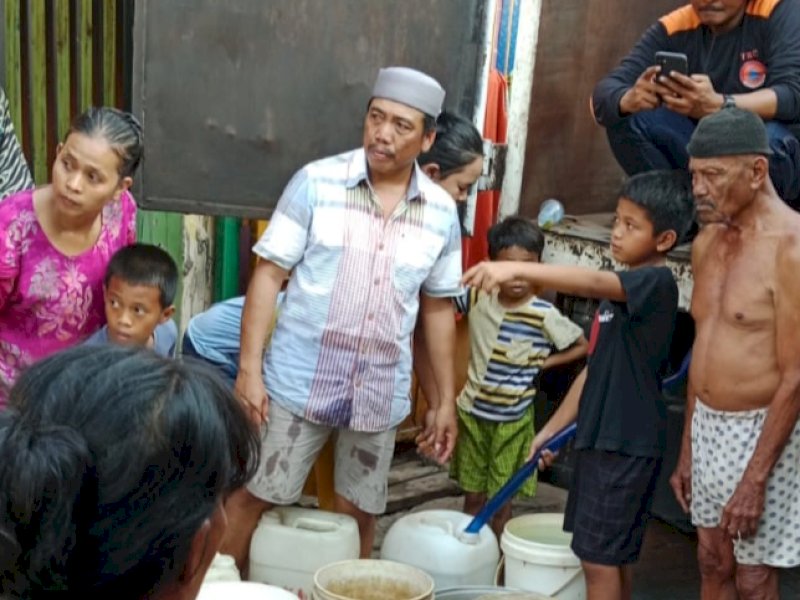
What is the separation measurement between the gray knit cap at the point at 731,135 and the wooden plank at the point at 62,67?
8.26ft

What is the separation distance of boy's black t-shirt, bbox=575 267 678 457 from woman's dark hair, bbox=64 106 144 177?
1.62 metres

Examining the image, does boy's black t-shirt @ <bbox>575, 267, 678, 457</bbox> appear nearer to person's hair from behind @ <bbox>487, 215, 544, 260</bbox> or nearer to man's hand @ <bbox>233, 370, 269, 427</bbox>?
man's hand @ <bbox>233, 370, 269, 427</bbox>

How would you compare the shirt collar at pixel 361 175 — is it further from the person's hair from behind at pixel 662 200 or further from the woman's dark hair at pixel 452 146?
the person's hair from behind at pixel 662 200

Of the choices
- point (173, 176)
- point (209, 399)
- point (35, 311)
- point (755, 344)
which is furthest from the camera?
point (173, 176)

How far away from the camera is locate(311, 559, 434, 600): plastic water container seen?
3.85 meters

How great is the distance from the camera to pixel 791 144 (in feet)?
15.8

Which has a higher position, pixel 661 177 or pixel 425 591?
pixel 661 177

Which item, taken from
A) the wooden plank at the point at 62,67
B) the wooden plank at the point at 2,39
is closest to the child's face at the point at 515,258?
the wooden plank at the point at 62,67

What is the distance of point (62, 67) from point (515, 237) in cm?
200

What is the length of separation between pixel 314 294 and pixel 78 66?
5.39ft

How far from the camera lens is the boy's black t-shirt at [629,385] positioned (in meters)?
4.03

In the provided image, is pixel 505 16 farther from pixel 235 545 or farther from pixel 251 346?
pixel 235 545

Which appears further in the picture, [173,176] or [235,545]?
[173,176]

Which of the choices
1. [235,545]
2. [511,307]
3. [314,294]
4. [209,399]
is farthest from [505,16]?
[209,399]
